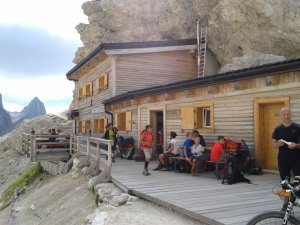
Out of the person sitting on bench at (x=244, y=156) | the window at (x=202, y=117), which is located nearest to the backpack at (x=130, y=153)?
the window at (x=202, y=117)

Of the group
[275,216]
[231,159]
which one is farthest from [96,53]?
[275,216]

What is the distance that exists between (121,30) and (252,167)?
3226 centimetres

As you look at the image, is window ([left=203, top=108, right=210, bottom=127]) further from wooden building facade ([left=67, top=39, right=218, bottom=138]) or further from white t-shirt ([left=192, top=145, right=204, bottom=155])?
wooden building facade ([left=67, top=39, right=218, bottom=138])

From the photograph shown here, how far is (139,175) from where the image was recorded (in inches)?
430

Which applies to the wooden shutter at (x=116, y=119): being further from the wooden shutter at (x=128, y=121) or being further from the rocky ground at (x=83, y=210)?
the rocky ground at (x=83, y=210)

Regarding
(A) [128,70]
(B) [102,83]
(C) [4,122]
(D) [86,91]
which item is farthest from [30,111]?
(A) [128,70]

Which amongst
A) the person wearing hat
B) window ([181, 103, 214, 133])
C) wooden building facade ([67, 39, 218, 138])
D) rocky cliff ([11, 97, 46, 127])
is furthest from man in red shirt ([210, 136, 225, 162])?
rocky cliff ([11, 97, 46, 127])

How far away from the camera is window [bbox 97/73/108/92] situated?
72.4 ft

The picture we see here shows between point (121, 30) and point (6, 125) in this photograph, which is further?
point (6, 125)

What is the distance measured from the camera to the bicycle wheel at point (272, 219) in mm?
4139

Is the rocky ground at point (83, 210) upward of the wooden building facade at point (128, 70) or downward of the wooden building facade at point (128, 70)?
downward

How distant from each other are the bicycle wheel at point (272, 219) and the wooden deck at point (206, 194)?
0.79 meters

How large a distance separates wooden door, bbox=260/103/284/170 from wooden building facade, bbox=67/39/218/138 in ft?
27.7

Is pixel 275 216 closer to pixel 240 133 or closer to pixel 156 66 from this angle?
pixel 240 133
